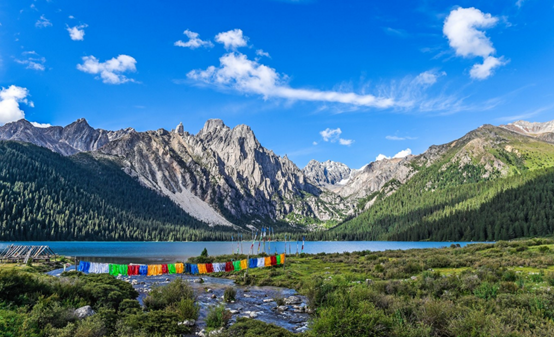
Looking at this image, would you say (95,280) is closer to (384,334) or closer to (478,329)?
(384,334)

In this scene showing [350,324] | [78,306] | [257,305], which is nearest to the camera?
[350,324]

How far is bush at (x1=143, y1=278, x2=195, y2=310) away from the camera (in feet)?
81.2

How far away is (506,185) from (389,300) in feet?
728

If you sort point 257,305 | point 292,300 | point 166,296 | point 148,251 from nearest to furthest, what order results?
point 166,296 < point 257,305 < point 292,300 < point 148,251

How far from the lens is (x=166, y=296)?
84.0ft

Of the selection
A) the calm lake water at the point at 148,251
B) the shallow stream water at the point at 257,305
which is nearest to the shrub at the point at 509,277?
the shallow stream water at the point at 257,305

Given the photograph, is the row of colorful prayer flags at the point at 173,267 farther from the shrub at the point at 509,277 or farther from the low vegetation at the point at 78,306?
the shrub at the point at 509,277

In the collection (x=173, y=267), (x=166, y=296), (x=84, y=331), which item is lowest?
(x=173, y=267)

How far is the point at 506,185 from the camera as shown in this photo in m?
196

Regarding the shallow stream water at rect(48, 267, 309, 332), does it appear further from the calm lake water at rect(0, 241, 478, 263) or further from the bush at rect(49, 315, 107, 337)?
the calm lake water at rect(0, 241, 478, 263)

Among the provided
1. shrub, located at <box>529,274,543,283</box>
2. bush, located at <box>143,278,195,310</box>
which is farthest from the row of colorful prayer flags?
shrub, located at <box>529,274,543,283</box>

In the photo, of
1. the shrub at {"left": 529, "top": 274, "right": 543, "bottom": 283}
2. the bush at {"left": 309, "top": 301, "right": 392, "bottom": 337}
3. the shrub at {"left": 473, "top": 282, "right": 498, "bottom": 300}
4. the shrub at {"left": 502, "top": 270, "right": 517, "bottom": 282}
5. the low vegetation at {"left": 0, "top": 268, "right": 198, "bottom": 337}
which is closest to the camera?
the bush at {"left": 309, "top": 301, "right": 392, "bottom": 337}

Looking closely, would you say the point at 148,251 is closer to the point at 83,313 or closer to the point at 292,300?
the point at 292,300

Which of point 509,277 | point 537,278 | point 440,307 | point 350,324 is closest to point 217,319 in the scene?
point 350,324
